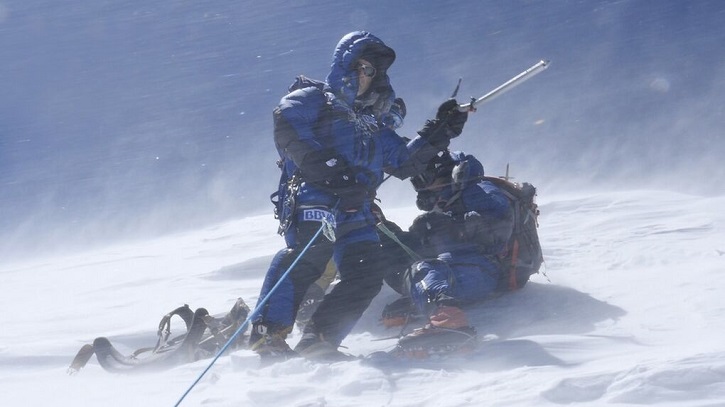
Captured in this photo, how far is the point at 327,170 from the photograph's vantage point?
4523 mm

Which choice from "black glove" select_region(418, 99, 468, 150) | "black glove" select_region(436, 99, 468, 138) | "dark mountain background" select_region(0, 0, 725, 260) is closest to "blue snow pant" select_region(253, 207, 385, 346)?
"black glove" select_region(418, 99, 468, 150)

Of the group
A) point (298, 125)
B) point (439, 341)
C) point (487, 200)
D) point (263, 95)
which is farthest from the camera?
point (263, 95)

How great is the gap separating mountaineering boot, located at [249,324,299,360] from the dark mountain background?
18.2ft

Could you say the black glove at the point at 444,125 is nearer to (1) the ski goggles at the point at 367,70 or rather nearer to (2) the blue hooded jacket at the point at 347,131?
(2) the blue hooded jacket at the point at 347,131

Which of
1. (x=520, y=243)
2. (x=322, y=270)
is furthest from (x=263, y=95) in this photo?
(x=322, y=270)

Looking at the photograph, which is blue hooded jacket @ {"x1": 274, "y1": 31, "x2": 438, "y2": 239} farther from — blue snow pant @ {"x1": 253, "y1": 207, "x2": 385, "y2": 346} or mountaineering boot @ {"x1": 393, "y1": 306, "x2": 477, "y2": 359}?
mountaineering boot @ {"x1": 393, "y1": 306, "x2": 477, "y2": 359}

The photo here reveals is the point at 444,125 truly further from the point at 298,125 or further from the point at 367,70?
the point at 298,125

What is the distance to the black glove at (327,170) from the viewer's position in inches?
177

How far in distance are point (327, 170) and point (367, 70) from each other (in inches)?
24.7

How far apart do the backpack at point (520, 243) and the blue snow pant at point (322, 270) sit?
33.3 inches

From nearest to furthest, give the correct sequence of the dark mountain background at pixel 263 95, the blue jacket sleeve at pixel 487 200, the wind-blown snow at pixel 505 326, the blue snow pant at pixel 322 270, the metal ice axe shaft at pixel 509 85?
the wind-blown snow at pixel 505 326 < the blue snow pant at pixel 322 270 < the metal ice axe shaft at pixel 509 85 < the blue jacket sleeve at pixel 487 200 < the dark mountain background at pixel 263 95

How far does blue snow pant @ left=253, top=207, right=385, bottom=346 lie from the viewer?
440cm

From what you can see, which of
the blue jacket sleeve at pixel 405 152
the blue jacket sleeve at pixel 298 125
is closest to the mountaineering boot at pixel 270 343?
the blue jacket sleeve at pixel 298 125

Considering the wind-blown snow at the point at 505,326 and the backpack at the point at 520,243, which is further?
the backpack at the point at 520,243
